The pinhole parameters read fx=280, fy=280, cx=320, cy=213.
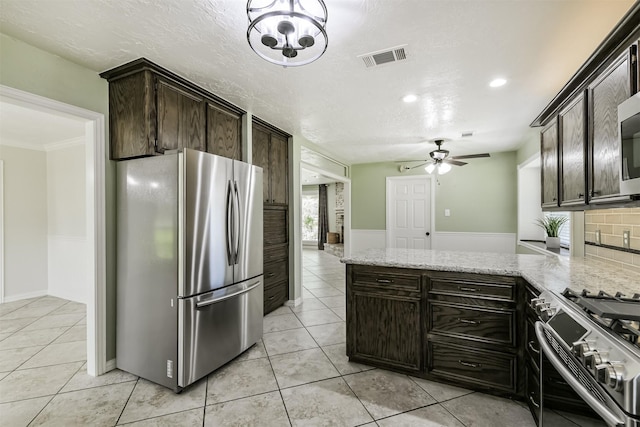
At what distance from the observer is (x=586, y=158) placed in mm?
1789

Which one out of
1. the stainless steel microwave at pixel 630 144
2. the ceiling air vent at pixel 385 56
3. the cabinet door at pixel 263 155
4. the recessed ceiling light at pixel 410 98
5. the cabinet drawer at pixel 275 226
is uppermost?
the recessed ceiling light at pixel 410 98

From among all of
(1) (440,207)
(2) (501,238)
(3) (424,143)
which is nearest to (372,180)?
(1) (440,207)

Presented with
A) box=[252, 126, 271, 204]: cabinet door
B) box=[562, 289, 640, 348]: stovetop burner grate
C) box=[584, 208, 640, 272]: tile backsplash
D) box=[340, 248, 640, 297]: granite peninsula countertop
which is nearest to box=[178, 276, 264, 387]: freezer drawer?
box=[340, 248, 640, 297]: granite peninsula countertop

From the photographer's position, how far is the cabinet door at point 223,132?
2780mm

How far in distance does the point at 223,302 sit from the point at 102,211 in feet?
3.97

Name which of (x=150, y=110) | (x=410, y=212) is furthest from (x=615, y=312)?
(x=410, y=212)

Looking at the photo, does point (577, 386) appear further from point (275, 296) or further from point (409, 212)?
point (409, 212)

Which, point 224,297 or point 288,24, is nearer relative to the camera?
point 288,24

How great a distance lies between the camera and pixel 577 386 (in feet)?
3.47

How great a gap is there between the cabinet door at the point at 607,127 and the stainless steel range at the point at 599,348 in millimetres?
616

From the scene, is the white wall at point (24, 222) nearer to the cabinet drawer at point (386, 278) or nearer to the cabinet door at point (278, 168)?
the cabinet door at point (278, 168)

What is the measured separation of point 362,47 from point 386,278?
68.3 inches

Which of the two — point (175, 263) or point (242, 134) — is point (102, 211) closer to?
point (175, 263)

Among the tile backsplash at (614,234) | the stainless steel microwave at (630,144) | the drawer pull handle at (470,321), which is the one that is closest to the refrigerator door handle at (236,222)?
the drawer pull handle at (470,321)
